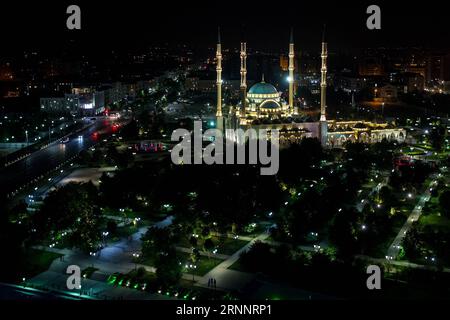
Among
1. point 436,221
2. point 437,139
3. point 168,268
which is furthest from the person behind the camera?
point 437,139

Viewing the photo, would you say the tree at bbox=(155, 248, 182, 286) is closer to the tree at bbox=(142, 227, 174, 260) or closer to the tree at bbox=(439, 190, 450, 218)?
the tree at bbox=(142, 227, 174, 260)

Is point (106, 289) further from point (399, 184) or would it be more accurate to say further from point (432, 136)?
point (432, 136)

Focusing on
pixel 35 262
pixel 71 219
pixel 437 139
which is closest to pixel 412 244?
pixel 71 219

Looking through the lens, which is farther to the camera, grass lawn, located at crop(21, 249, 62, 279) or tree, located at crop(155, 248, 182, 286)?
grass lawn, located at crop(21, 249, 62, 279)

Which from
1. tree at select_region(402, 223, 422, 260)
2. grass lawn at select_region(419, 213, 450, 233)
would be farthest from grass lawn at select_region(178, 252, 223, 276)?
grass lawn at select_region(419, 213, 450, 233)

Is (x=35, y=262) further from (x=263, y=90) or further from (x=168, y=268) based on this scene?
(x=263, y=90)

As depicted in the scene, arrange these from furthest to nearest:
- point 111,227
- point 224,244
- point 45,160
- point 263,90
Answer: point 263,90
point 45,160
point 111,227
point 224,244

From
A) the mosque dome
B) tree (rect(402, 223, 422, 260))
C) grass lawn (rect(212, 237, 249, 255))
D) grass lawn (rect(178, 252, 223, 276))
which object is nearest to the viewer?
grass lawn (rect(178, 252, 223, 276))

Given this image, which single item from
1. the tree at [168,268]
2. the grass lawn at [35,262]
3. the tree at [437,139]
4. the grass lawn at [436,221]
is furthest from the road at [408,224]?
the grass lawn at [35,262]
